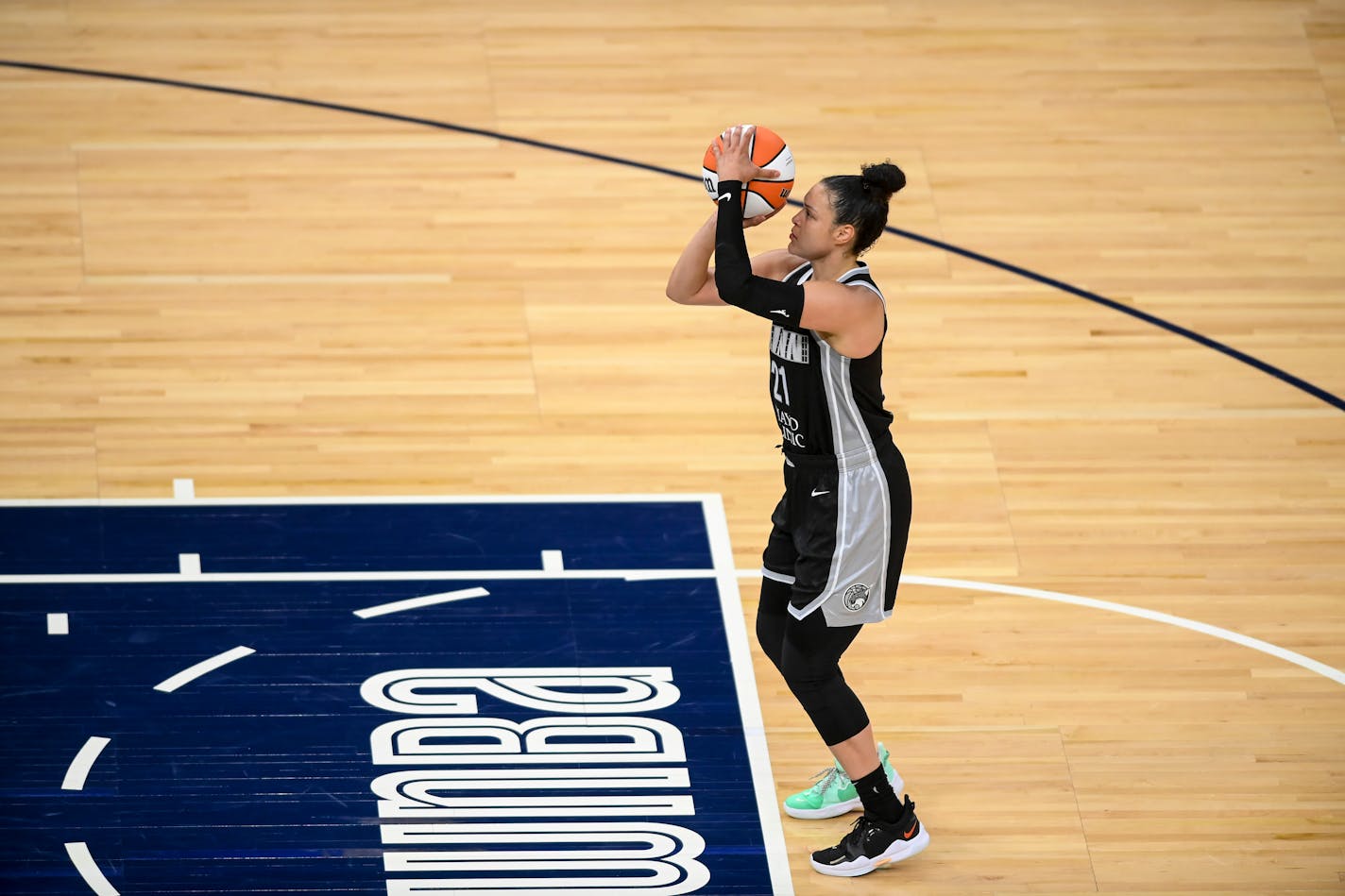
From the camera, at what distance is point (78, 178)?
25.9ft

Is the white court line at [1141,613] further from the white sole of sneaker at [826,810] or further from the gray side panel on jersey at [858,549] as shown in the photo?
the gray side panel on jersey at [858,549]

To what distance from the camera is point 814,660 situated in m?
4.86

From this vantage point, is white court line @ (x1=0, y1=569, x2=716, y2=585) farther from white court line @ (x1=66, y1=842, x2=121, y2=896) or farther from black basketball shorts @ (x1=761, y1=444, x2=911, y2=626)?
black basketball shorts @ (x1=761, y1=444, x2=911, y2=626)

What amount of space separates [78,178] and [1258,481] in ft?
17.2

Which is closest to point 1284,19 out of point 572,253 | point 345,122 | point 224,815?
point 572,253

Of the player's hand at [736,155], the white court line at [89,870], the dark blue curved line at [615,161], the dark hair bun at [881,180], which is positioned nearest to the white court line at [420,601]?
the white court line at [89,870]

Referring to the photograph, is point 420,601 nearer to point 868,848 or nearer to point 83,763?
point 83,763

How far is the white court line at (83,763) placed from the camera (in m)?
5.27

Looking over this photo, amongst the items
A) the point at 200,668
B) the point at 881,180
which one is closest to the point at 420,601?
the point at 200,668

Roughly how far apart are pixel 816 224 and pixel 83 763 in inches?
110

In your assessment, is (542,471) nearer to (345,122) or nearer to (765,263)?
(765,263)

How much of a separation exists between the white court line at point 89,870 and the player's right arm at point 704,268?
2294 mm

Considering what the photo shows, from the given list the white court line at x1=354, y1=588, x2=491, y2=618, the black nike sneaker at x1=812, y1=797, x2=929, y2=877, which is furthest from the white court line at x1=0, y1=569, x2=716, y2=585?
the black nike sneaker at x1=812, y1=797, x2=929, y2=877

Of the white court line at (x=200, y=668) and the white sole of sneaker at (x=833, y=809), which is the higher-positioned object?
the white court line at (x=200, y=668)
